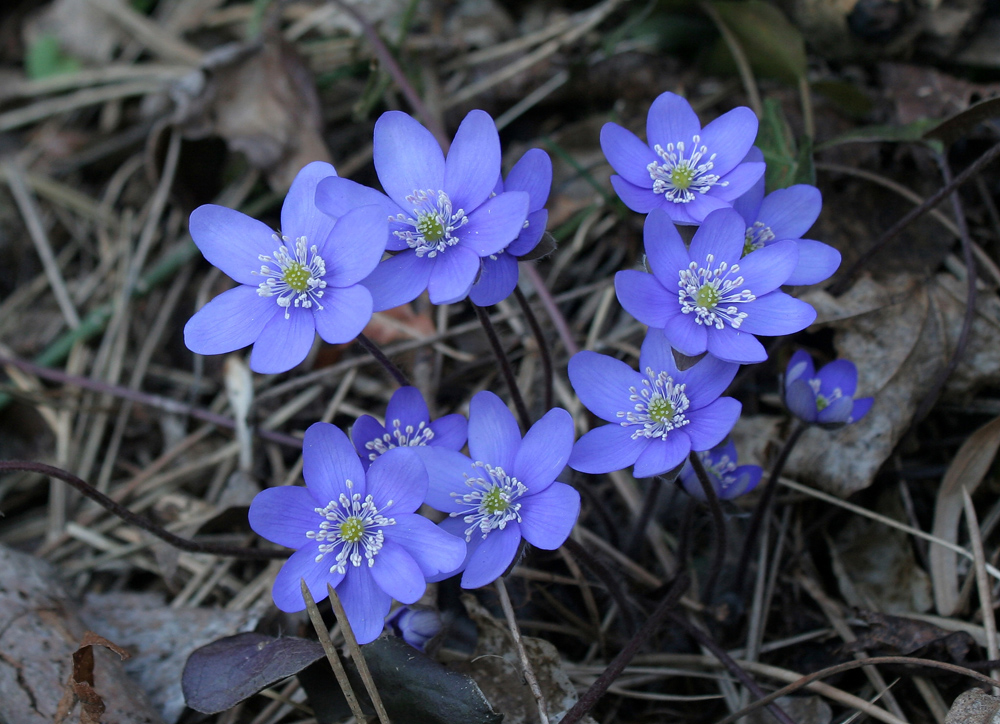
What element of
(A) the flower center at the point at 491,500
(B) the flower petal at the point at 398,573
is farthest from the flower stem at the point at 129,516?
(A) the flower center at the point at 491,500

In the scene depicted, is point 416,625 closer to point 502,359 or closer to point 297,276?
point 502,359

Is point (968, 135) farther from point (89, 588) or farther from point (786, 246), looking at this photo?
point (89, 588)

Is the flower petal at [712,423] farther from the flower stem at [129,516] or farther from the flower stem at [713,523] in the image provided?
the flower stem at [129,516]

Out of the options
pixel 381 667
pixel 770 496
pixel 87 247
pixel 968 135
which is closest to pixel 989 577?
pixel 770 496

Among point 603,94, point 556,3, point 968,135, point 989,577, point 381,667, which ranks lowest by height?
point 989,577

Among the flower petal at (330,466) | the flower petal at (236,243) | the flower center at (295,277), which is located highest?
the flower petal at (236,243)

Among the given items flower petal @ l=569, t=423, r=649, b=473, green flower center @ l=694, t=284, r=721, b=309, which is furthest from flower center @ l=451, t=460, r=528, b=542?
green flower center @ l=694, t=284, r=721, b=309

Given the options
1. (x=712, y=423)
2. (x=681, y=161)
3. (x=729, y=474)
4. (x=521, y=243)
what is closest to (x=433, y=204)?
(x=521, y=243)
